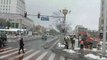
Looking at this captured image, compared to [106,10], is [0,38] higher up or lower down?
lower down

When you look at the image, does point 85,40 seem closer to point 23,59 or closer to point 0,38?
point 0,38

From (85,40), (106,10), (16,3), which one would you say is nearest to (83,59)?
(106,10)

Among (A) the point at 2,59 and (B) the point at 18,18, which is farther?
(B) the point at 18,18

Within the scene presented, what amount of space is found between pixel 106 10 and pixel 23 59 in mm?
9087

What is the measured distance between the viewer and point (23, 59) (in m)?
24.0

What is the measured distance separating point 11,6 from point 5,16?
4138 centimetres

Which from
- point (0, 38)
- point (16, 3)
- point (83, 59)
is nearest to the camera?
point (83, 59)

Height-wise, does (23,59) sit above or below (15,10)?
below

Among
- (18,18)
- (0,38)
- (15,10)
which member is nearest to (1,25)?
(18,18)

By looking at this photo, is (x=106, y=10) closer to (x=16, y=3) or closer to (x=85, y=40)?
(x=85, y=40)

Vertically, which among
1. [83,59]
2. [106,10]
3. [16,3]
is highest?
[16,3]

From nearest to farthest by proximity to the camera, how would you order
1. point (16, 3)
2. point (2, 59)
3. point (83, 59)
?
1. point (2, 59)
2. point (83, 59)
3. point (16, 3)

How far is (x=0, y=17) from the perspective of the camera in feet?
523

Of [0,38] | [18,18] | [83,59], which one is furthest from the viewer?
[18,18]
